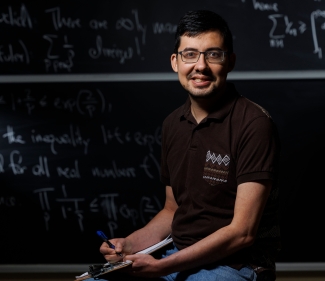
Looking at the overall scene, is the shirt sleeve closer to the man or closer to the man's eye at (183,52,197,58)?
the man

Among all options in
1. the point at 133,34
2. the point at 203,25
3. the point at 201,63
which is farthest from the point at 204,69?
the point at 133,34

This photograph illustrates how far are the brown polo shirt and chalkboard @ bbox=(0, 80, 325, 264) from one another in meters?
1.10

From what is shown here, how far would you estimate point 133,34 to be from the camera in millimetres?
3045

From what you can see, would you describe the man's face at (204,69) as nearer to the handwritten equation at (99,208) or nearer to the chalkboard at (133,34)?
the chalkboard at (133,34)

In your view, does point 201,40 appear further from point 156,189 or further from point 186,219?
point 156,189

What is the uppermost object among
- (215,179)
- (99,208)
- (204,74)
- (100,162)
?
(204,74)

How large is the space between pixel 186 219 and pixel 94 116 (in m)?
1.32

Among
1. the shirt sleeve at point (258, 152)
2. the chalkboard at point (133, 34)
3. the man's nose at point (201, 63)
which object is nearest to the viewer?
the shirt sleeve at point (258, 152)

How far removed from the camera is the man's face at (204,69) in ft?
6.05

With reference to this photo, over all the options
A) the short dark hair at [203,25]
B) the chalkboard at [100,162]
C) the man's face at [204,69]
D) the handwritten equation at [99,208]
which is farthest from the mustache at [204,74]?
the handwritten equation at [99,208]

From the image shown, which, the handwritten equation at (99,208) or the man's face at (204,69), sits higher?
the man's face at (204,69)

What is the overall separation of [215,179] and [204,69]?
1.15ft

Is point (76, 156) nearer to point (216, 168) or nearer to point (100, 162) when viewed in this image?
point (100, 162)

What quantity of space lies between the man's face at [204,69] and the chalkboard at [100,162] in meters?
1.15
